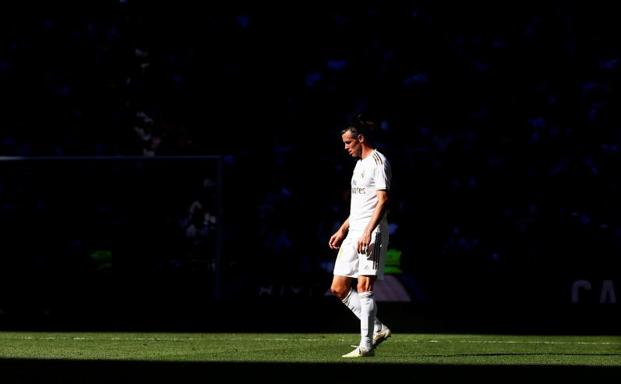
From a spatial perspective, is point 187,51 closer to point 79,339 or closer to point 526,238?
point 526,238

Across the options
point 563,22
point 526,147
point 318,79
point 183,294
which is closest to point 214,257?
point 183,294

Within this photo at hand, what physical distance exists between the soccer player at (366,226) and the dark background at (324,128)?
24.3 feet

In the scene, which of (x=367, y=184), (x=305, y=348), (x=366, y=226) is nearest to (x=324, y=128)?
(x=305, y=348)

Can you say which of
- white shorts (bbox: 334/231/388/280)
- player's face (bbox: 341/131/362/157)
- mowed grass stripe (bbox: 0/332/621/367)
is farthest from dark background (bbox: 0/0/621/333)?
player's face (bbox: 341/131/362/157)

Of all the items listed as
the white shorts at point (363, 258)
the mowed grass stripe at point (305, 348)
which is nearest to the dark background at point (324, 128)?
the mowed grass stripe at point (305, 348)

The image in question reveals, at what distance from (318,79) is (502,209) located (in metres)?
2.92

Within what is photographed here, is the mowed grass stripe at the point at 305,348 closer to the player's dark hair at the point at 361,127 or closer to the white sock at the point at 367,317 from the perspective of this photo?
the white sock at the point at 367,317

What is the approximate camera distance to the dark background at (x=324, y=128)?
17.4 m

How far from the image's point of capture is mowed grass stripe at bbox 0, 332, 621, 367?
9602 millimetres

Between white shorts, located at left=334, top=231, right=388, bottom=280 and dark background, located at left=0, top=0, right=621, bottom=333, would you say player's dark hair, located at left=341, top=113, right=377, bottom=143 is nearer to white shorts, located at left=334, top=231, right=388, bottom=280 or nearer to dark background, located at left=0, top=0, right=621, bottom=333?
white shorts, located at left=334, top=231, right=388, bottom=280

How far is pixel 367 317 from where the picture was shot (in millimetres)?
9531

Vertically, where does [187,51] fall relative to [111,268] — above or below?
above

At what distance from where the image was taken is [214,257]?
673 inches

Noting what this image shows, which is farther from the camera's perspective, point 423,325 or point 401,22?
point 401,22
